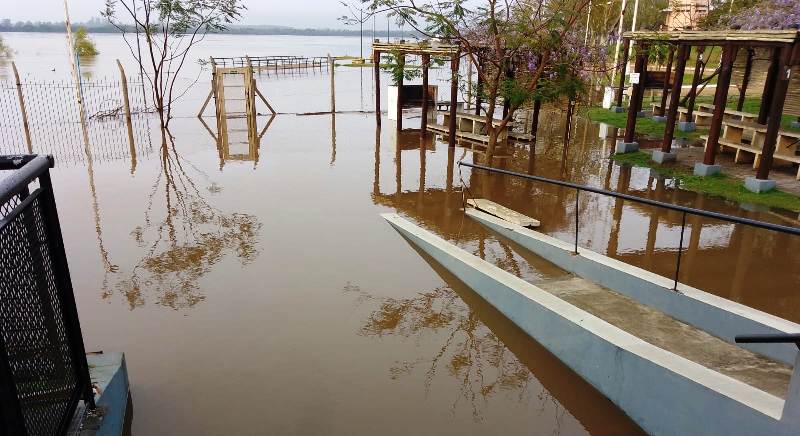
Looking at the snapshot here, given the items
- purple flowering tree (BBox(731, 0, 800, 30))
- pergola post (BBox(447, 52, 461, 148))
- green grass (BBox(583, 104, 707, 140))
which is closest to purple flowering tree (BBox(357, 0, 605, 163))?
pergola post (BBox(447, 52, 461, 148))

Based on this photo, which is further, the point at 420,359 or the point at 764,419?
the point at 420,359

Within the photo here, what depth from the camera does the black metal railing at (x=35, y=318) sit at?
279cm

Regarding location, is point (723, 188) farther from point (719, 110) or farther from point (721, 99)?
point (721, 99)

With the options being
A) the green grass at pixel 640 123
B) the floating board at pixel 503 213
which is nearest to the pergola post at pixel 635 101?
the green grass at pixel 640 123

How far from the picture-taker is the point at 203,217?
10281 mm

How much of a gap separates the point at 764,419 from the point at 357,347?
11.9 feet

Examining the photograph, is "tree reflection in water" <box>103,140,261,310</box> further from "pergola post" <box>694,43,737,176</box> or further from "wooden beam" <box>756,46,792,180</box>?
"pergola post" <box>694,43,737,176</box>

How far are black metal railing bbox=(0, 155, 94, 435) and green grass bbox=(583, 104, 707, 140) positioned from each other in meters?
17.7

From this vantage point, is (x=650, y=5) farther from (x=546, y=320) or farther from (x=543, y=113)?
(x=546, y=320)

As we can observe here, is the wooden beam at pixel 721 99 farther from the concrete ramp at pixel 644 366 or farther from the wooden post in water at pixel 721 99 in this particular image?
the concrete ramp at pixel 644 366

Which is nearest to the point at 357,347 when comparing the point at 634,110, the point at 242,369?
the point at 242,369

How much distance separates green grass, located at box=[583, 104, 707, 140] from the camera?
18.1 m

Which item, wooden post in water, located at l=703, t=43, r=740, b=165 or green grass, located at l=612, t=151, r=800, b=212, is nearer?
green grass, located at l=612, t=151, r=800, b=212

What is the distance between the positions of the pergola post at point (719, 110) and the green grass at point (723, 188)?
0.74 ft
